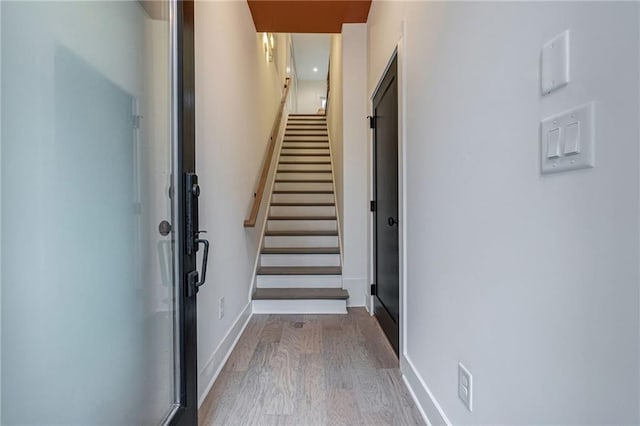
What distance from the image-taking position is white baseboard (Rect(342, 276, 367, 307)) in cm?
342

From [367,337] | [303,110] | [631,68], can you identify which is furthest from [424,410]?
[303,110]

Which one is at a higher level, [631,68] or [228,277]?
[631,68]

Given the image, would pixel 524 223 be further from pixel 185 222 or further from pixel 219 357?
pixel 219 357

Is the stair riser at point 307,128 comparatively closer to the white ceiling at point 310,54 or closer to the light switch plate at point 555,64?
the white ceiling at point 310,54

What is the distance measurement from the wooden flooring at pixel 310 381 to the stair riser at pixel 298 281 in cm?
67

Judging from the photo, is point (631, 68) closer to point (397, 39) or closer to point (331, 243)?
point (397, 39)

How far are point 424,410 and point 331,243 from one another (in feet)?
8.07

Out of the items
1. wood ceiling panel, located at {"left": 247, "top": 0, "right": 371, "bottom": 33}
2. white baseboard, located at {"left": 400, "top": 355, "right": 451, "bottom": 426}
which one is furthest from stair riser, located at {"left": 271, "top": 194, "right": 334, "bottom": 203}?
white baseboard, located at {"left": 400, "top": 355, "right": 451, "bottom": 426}

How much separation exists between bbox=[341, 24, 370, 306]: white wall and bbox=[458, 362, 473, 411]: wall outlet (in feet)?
7.08

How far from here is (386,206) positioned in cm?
259

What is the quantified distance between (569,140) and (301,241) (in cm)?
338

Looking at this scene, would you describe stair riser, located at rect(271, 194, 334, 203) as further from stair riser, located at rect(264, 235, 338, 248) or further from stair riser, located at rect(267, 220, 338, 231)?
stair riser, located at rect(264, 235, 338, 248)

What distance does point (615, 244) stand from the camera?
600 mm

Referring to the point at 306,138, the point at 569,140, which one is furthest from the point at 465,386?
the point at 306,138
